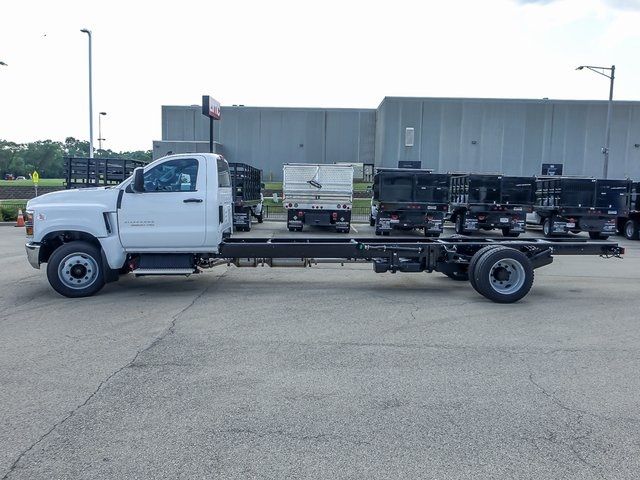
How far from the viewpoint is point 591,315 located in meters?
8.13

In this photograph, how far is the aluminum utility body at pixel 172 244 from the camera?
883cm

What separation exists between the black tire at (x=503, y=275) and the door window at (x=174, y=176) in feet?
15.7

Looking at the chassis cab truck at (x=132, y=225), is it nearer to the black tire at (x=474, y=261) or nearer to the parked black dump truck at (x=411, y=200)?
the black tire at (x=474, y=261)

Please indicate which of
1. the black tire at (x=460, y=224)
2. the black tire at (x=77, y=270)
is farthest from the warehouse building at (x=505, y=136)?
the black tire at (x=77, y=270)

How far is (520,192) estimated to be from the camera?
22391mm

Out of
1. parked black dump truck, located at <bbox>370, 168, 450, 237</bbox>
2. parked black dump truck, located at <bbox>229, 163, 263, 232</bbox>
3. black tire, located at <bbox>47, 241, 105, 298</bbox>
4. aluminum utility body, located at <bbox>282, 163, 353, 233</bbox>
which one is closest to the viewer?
black tire, located at <bbox>47, 241, 105, 298</bbox>

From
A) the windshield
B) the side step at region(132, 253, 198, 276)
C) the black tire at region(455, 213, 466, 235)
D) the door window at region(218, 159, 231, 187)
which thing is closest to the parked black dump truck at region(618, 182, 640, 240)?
the windshield

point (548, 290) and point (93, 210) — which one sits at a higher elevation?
point (93, 210)

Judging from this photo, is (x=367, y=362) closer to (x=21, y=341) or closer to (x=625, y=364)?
(x=625, y=364)

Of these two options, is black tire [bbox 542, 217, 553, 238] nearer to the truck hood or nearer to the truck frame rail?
the truck frame rail

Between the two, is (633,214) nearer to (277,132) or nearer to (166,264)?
(166,264)

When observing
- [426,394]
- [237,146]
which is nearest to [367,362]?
[426,394]

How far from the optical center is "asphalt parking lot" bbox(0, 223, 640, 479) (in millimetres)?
3781

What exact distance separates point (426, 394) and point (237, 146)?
52648mm
